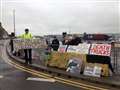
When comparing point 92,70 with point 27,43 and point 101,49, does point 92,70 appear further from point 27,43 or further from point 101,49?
point 27,43

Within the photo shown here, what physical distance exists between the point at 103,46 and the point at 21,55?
972cm

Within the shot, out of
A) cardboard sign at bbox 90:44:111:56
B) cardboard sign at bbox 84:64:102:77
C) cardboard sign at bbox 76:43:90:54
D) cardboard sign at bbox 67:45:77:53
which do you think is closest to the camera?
cardboard sign at bbox 84:64:102:77

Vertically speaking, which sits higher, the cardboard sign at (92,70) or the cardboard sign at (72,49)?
the cardboard sign at (72,49)

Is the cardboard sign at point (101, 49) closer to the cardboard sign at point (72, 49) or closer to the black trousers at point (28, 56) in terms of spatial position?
the cardboard sign at point (72, 49)

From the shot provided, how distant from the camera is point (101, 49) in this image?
533 inches

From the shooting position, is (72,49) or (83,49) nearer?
(83,49)

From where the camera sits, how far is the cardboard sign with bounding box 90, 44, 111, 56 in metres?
13.2

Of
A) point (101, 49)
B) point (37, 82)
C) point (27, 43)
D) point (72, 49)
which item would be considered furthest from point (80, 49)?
point (27, 43)

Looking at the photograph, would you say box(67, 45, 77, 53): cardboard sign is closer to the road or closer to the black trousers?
the road

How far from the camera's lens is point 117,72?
14.3 meters

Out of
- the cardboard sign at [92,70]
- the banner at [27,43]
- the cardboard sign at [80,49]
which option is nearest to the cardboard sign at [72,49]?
the cardboard sign at [80,49]

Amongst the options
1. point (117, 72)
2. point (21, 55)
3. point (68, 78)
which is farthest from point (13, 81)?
point (21, 55)

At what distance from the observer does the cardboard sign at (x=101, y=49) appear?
43.4 ft

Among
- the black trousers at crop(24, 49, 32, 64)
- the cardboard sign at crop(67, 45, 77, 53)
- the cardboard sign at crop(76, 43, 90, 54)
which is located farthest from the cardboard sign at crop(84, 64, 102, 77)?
the black trousers at crop(24, 49, 32, 64)
